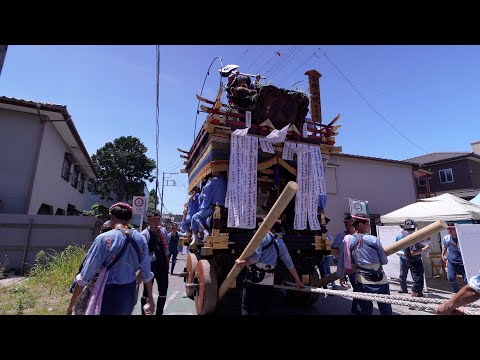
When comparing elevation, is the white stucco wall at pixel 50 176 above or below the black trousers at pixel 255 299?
above

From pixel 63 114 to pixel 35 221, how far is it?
14.8 ft

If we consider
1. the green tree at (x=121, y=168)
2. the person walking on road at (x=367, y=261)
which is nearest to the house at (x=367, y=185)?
the person walking on road at (x=367, y=261)

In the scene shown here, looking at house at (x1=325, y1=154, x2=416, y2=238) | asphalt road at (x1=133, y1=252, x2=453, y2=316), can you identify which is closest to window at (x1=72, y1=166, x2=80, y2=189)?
asphalt road at (x1=133, y1=252, x2=453, y2=316)

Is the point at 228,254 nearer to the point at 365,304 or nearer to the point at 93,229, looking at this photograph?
the point at 365,304

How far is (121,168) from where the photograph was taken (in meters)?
27.1

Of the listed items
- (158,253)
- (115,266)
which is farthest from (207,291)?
(115,266)

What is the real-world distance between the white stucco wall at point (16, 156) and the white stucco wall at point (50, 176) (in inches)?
13.4

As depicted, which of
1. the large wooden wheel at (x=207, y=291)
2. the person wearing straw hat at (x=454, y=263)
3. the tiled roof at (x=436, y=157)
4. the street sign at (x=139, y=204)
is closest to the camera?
the large wooden wheel at (x=207, y=291)

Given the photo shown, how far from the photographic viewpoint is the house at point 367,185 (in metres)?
16.7

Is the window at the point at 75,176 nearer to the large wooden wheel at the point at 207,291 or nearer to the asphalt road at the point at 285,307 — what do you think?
the asphalt road at the point at 285,307

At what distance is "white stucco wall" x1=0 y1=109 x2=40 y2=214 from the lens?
10.5 metres
